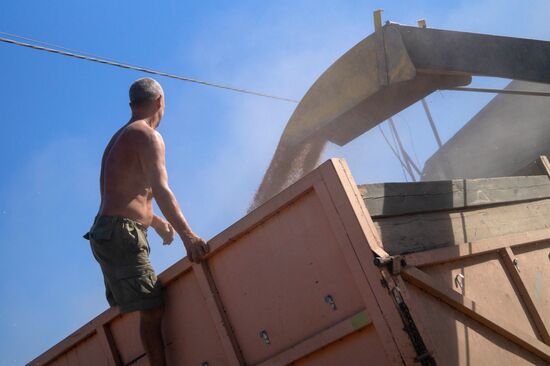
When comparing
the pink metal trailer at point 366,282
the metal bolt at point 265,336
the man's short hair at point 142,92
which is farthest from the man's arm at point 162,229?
the metal bolt at point 265,336

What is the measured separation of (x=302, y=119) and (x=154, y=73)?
15.2 feet

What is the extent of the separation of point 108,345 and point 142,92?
174cm

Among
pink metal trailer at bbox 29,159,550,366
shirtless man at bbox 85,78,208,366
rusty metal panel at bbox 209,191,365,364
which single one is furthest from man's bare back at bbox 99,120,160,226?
rusty metal panel at bbox 209,191,365,364

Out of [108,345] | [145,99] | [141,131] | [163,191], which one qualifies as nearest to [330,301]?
[163,191]

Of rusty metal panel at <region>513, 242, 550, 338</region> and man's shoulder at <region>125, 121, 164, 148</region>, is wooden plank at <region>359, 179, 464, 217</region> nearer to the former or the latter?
rusty metal panel at <region>513, 242, 550, 338</region>

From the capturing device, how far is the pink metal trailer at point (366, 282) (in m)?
2.43

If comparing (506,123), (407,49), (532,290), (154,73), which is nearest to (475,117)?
(506,123)

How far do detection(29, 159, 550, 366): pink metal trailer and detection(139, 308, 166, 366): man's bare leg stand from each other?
0.08 m

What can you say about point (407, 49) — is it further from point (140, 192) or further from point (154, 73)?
point (154, 73)

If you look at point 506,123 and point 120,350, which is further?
point 506,123

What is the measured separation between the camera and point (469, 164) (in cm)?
991

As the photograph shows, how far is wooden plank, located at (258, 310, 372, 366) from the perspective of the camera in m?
2.44

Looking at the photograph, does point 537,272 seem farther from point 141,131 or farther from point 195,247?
point 141,131

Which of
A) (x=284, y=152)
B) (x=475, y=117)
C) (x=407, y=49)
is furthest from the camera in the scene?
(x=475, y=117)
